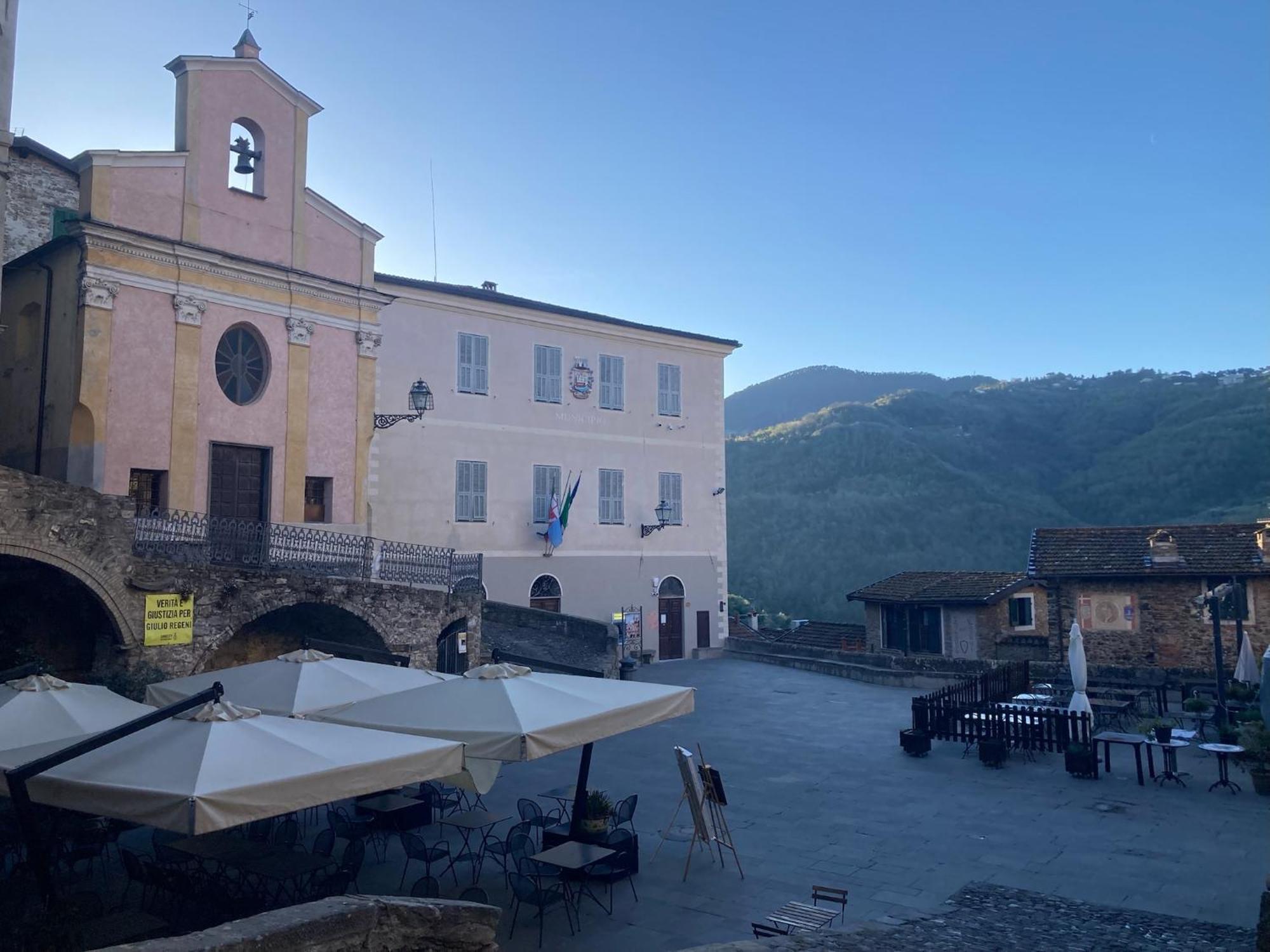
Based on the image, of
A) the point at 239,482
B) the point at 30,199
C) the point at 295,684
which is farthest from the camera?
the point at 30,199

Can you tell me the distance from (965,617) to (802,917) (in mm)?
23593

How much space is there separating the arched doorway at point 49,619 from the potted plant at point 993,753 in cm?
1303

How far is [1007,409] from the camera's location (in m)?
104

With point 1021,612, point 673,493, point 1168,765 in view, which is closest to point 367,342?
Answer: point 673,493

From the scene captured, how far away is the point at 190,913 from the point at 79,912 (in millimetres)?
1024

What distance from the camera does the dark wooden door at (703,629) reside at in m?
30.1

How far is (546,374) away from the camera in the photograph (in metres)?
26.8

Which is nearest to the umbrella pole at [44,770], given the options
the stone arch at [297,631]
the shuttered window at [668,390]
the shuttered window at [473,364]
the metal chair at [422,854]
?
the metal chair at [422,854]

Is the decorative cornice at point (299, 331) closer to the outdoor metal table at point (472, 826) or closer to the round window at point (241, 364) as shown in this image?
the round window at point (241, 364)

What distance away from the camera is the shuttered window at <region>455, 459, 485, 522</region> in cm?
2477

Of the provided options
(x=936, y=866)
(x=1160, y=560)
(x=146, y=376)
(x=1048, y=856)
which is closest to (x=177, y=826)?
(x=936, y=866)

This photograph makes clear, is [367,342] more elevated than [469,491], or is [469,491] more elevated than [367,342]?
[367,342]

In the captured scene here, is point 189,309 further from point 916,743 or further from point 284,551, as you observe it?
point 916,743

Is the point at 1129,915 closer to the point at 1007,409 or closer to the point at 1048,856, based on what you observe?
the point at 1048,856
